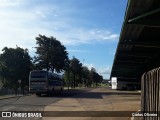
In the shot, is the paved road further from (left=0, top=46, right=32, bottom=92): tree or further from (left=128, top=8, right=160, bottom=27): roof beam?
(left=0, top=46, right=32, bottom=92): tree

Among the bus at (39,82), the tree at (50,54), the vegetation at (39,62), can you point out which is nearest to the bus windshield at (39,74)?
the bus at (39,82)

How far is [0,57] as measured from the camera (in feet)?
216

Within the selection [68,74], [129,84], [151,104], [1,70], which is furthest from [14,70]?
[68,74]

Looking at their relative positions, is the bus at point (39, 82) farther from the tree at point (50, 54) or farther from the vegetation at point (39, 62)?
the tree at point (50, 54)

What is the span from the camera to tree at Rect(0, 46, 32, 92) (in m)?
Result: 63.8

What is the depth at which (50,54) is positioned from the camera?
102 meters

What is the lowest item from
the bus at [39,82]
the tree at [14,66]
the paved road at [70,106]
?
the paved road at [70,106]

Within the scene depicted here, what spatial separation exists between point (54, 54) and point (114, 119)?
84.3m

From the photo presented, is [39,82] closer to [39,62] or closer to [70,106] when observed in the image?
[70,106]

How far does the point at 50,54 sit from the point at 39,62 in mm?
4111

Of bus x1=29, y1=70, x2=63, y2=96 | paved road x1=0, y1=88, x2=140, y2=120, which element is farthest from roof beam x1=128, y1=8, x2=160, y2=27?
bus x1=29, y1=70, x2=63, y2=96

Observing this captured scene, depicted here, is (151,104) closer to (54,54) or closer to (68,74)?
(54,54)

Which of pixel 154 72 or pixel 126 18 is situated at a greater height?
pixel 126 18

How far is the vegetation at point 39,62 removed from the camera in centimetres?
6419
